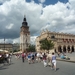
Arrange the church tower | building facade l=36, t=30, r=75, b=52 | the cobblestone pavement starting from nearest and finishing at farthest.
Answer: the cobblestone pavement
building facade l=36, t=30, r=75, b=52
the church tower

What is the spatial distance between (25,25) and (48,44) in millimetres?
80854

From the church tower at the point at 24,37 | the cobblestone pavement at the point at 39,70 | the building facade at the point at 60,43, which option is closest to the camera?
the cobblestone pavement at the point at 39,70

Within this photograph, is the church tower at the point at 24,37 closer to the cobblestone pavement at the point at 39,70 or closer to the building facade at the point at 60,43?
the building facade at the point at 60,43

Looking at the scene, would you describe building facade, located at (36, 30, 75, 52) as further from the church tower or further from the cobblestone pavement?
the cobblestone pavement

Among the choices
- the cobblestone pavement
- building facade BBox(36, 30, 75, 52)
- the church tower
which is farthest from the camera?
the church tower

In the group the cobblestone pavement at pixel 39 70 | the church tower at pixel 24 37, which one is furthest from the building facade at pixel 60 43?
the cobblestone pavement at pixel 39 70

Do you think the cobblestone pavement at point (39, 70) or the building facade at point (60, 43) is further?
the building facade at point (60, 43)

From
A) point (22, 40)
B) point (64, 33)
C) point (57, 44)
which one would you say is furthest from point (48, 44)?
point (22, 40)

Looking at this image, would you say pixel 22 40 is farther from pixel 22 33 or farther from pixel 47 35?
pixel 47 35

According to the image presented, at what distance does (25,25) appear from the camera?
453ft

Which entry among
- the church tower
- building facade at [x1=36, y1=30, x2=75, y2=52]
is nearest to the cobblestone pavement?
building facade at [x1=36, y1=30, x2=75, y2=52]

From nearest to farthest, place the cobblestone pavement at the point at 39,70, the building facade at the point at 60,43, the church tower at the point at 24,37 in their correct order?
the cobblestone pavement at the point at 39,70 → the building facade at the point at 60,43 → the church tower at the point at 24,37

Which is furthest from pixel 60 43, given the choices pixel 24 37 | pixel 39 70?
pixel 39 70

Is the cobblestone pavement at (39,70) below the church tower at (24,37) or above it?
below
